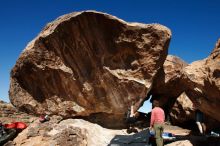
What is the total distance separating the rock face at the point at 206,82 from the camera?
9.15 m

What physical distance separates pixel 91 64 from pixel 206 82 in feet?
23.8

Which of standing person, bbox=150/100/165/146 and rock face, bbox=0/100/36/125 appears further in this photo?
rock face, bbox=0/100/36/125

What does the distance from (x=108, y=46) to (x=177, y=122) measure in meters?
5.58

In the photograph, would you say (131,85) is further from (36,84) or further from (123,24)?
(36,84)

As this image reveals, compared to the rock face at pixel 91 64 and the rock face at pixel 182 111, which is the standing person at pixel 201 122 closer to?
the rock face at pixel 182 111

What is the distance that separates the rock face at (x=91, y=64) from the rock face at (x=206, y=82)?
4.60 metres

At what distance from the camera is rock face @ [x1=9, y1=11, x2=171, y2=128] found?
15078 millimetres

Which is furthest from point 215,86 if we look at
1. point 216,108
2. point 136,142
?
point 136,142

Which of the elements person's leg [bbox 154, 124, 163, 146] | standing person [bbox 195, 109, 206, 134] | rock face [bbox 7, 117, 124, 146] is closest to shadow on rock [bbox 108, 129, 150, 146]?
rock face [bbox 7, 117, 124, 146]

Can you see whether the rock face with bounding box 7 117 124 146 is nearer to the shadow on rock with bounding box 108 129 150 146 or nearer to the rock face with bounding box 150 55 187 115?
the shadow on rock with bounding box 108 129 150 146

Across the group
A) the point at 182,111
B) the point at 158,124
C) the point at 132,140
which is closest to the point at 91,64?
the point at 132,140

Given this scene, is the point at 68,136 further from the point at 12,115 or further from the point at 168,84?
the point at 168,84

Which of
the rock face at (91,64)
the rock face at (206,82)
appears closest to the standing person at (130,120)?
the rock face at (91,64)

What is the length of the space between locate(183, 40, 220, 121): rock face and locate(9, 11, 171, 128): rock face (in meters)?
4.60
